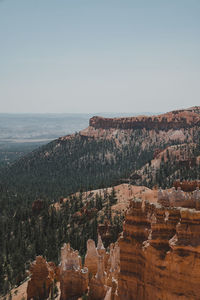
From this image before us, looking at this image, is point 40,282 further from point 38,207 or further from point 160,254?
point 38,207

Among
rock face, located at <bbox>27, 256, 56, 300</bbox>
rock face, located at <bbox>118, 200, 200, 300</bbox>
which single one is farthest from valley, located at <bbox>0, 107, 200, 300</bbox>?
rock face, located at <bbox>27, 256, 56, 300</bbox>

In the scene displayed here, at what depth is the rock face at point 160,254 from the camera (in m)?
13.6

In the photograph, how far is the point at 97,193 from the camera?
314 feet

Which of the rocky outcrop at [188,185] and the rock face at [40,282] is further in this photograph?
the rock face at [40,282]

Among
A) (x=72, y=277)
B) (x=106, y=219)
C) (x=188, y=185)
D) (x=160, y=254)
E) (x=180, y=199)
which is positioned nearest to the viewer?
(x=160, y=254)

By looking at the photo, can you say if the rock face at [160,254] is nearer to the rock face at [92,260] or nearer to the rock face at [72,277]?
the rock face at [72,277]

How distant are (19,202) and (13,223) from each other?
25173 millimetres

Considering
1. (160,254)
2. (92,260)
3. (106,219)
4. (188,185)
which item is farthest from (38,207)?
(160,254)

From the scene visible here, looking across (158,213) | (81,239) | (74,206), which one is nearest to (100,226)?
(81,239)

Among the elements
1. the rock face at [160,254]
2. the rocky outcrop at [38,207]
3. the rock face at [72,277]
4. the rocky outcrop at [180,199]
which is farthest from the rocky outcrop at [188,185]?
the rocky outcrop at [38,207]

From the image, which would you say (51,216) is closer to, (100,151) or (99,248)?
(99,248)

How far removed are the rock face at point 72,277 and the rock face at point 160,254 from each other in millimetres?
11616

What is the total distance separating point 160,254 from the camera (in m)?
14.9

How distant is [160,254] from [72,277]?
52.4 feet
